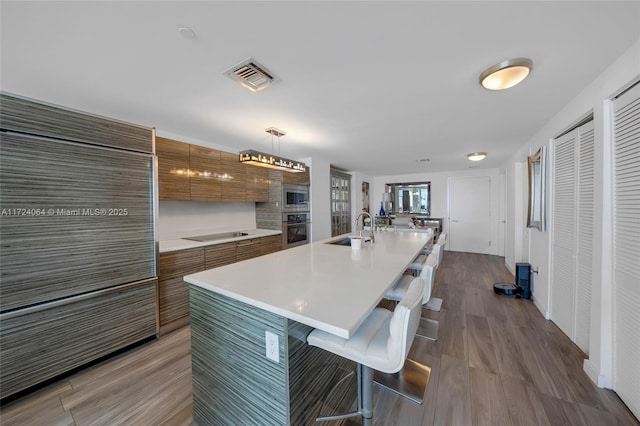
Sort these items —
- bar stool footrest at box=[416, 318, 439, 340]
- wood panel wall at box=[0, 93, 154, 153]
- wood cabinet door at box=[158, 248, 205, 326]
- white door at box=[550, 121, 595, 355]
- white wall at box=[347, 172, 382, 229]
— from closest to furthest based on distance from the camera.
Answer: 1. wood panel wall at box=[0, 93, 154, 153]
2. white door at box=[550, 121, 595, 355]
3. bar stool footrest at box=[416, 318, 439, 340]
4. wood cabinet door at box=[158, 248, 205, 326]
5. white wall at box=[347, 172, 382, 229]

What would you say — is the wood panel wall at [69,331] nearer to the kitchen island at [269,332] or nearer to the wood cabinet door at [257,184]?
the kitchen island at [269,332]

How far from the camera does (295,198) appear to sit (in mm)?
4145

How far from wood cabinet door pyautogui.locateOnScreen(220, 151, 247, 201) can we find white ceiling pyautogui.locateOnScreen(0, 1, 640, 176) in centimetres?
84

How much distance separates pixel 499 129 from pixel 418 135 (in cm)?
96

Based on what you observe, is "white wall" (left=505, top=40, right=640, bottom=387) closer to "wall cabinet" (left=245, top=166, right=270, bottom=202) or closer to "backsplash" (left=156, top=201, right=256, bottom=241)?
"wall cabinet" (left=245, top=166, right=270, bottom=202)

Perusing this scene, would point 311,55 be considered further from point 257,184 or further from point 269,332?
point 257,184

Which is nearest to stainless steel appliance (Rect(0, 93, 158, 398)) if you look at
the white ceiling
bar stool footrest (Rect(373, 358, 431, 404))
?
the white ceiling

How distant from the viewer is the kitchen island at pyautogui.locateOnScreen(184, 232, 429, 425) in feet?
3.46

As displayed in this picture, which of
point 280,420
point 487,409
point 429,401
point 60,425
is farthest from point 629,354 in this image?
point 60,425

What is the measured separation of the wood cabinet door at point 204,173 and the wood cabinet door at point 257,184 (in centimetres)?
54

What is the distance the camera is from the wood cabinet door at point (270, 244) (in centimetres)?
356

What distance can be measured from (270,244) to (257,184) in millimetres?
1041

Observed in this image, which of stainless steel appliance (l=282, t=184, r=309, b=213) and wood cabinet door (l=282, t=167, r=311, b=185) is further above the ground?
wood cabinet door (l=282, t=167, r=311, b=185)

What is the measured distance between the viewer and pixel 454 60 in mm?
1479
